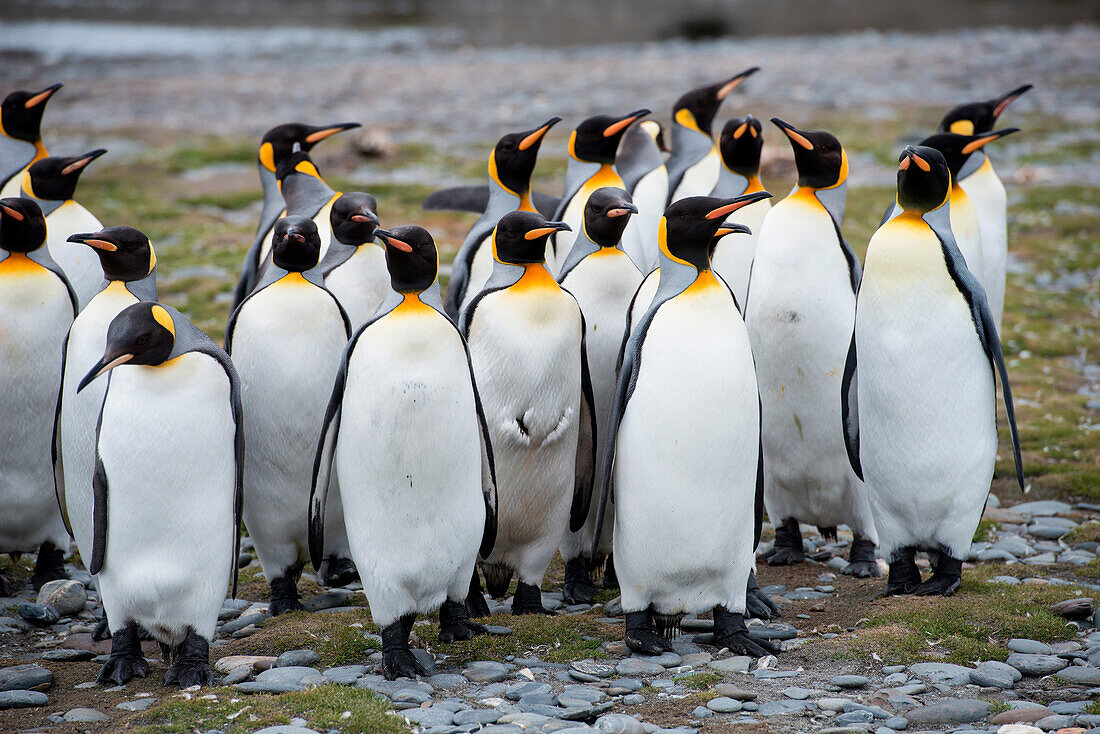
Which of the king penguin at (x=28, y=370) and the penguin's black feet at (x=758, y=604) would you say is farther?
the king penguin at (x=28, y=370)

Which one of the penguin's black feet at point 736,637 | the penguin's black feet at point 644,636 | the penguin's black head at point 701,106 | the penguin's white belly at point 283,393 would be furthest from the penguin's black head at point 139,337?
the penguin's black head at point 701,106

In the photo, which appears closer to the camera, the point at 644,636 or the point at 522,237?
the point at 644,636

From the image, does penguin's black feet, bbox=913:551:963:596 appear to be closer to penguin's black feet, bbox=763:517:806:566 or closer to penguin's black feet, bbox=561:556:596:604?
penguin's black feet, bbox=763:517:806:566

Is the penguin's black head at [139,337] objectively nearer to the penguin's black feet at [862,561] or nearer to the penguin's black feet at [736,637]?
the penguin's black feet at [736,637]

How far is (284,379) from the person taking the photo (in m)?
4.44

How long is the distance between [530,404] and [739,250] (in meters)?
1.81

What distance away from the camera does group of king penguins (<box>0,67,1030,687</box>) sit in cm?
391

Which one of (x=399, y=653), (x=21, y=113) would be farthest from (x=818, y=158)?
(x=21, y=113)

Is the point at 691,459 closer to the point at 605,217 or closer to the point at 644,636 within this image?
the point at 644,636

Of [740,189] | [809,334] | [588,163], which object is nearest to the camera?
[809,334]

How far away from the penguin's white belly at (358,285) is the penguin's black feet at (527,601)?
5.23 ft

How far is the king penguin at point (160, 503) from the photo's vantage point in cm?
385

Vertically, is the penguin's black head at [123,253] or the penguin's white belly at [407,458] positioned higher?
the penguin's black head at [123,253]

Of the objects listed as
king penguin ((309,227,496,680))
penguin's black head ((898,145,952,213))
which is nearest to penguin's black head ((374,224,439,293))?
king penguin ((309,227,496,680))
